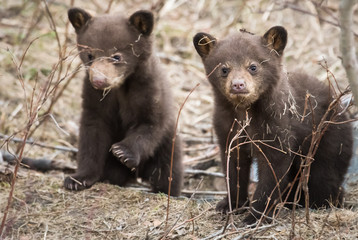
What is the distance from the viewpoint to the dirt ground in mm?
5000

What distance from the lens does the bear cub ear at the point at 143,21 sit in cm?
623

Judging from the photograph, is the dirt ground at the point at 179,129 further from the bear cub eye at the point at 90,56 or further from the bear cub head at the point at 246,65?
the bear cub head at the point at 246,65

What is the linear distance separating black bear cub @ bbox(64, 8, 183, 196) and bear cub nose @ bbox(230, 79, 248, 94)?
1.58 meters

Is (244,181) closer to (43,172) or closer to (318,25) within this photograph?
(43,172)

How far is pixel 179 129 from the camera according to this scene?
7.66 meters

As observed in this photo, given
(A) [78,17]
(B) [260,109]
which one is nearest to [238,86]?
(B) [260,109]

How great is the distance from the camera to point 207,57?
18.1ft

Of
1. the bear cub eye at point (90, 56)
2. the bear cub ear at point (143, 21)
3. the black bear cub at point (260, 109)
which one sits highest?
the bear cub ear at point (143, 21)

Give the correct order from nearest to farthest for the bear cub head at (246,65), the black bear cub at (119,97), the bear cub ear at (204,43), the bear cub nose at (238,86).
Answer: the bear cub nose at (238,86), the bear cub head at (246,65), the bear cub ear at (204,43), the black bear cub at (119,97)

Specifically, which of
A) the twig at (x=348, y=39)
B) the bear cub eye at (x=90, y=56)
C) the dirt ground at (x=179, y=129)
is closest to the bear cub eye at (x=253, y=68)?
the dirt ground at (x=179, y=129)

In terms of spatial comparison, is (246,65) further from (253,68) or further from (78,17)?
(78,17)

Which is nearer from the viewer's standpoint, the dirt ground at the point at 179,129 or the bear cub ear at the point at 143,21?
the dirt ground at the point at 179,129

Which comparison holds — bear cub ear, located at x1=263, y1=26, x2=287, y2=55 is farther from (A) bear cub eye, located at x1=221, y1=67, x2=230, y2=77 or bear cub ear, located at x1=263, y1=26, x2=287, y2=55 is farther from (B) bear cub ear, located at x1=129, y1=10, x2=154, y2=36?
(B) bear cub ear, located at x1=129, y1=10, x2=154, y2=36

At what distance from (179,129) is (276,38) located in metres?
2.65
